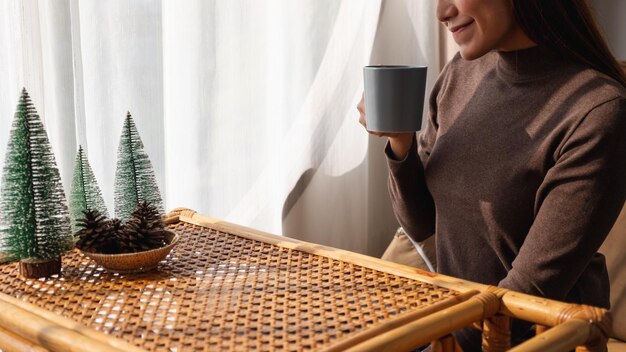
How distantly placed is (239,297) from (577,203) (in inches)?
17.5

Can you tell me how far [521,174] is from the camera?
111cm

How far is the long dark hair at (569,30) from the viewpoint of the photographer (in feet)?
3.59

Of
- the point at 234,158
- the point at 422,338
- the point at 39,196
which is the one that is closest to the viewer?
the point at 422,338

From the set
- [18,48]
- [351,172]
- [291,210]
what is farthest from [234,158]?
[18,48]

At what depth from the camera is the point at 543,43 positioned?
3.65 ft

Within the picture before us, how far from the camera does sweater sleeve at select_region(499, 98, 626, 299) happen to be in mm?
1021

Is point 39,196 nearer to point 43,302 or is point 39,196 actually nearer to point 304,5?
point 43,302

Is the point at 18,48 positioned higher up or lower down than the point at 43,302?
higher up

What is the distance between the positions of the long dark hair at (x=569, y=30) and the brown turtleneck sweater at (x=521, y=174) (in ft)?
0.07

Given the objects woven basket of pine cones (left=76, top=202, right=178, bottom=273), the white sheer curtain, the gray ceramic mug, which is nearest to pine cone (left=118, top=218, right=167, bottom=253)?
woven basket of pine cones (left=76, top=202, right=178, bottom=273)

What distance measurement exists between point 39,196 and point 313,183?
0.99 m

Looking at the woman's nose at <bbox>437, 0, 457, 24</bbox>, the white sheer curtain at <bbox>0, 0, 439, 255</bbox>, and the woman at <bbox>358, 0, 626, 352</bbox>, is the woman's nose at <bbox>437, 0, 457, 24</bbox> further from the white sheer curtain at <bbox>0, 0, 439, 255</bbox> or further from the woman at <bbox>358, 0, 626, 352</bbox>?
the white sheer curtain at <bbox>0, 0, 439, 255</bbox>

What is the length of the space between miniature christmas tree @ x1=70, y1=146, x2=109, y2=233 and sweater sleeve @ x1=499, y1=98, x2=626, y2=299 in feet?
1.86

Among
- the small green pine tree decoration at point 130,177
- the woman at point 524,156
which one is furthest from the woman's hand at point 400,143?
the small green pine tree decoration at point 130,177
